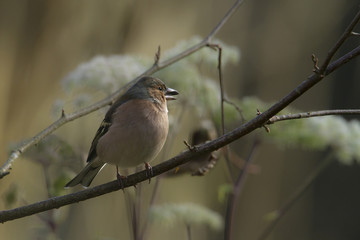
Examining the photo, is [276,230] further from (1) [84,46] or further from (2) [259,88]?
(1) [84,46]

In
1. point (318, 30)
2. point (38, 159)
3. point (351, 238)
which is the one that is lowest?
point (351, 238)

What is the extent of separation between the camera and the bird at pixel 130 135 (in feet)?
11.0

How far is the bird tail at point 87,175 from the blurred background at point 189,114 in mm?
2013

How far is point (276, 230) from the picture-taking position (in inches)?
300

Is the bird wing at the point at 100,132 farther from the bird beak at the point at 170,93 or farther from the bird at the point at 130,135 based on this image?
the bird beak at the point at 170,93

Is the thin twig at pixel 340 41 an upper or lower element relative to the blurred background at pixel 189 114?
lower

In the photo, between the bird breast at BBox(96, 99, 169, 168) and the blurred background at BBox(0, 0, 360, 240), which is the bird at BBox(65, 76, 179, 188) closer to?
the bird breast at BBox(96, 99, 169, 168)

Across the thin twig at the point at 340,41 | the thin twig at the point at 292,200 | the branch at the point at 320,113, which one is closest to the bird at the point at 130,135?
the thin twig at the point at 292,200

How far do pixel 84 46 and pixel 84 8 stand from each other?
444 millimetres

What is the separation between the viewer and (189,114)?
671 cm

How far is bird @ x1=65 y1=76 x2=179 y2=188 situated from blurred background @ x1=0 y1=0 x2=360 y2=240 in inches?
84.2

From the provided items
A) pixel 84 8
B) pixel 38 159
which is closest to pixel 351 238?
pixel 84 8

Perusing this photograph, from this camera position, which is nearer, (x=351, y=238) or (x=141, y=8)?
(x=141, y=8)

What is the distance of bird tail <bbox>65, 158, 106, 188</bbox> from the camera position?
3473 millimetres
